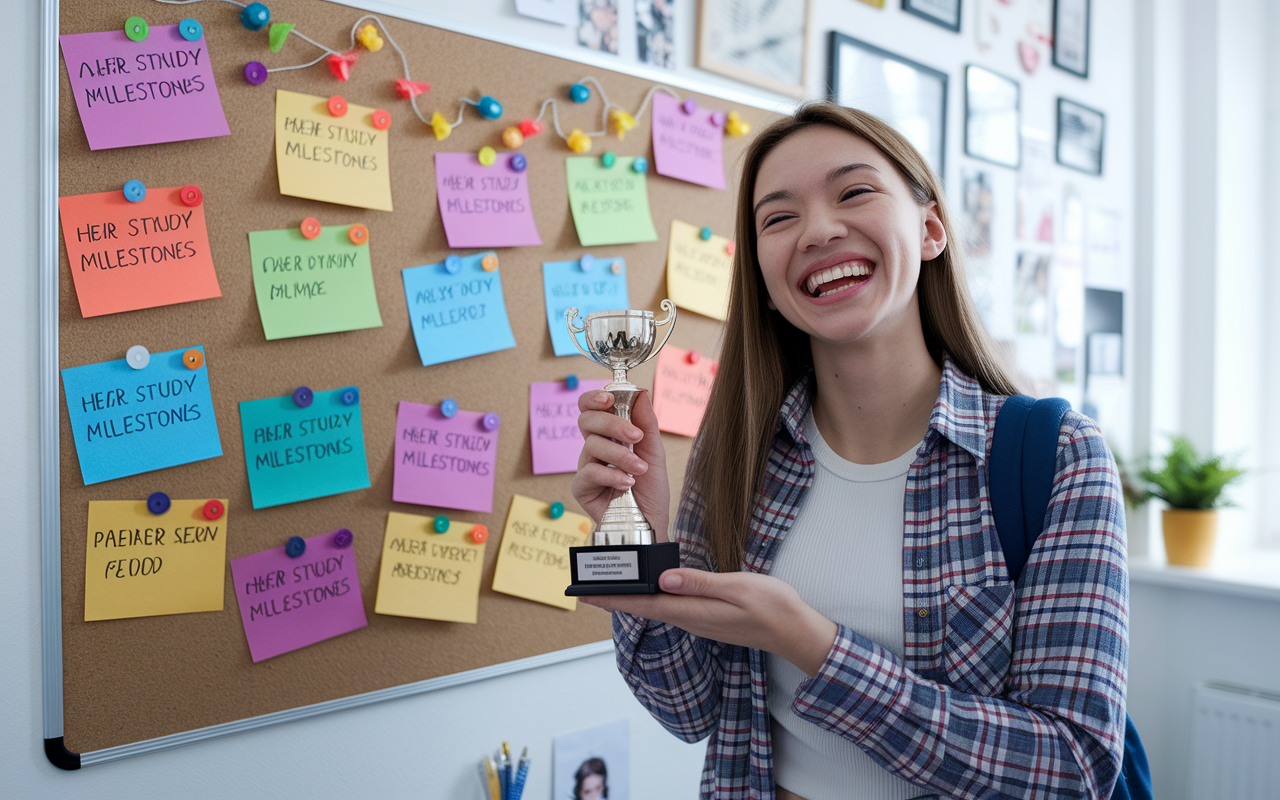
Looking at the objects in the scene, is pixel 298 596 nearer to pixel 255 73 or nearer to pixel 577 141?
pixel 255 73

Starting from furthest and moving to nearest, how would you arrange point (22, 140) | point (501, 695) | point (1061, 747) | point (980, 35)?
point (980, 35), point (501, 695), point (22, 140), point (1061, 747)

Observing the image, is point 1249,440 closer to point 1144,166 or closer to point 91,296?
point 1144,166

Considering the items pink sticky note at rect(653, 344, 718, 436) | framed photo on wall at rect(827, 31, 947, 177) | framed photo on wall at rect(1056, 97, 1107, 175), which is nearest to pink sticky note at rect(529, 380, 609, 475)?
pink sticky note at rect(653, 344, 718, 436)

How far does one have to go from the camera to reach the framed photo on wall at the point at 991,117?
1.99 m

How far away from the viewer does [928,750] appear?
2.54ft

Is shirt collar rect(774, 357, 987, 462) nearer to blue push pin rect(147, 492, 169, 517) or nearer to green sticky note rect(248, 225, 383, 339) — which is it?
green sticky note rect(248, 225, 383, 339)

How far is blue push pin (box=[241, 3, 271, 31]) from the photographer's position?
1080 mm

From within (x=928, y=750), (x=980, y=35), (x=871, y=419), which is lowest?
(x=928, y=750)

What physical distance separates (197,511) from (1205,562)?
230 centimetres

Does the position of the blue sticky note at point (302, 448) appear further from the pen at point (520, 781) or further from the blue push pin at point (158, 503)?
the pen at point (520, 781)

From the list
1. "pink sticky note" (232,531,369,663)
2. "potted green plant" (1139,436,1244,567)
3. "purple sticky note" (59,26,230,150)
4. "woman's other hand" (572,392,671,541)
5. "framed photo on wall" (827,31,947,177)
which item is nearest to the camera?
"woman's other hand" (572,392,671,541)

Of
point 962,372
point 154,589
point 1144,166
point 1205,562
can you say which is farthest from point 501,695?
point 1144,166

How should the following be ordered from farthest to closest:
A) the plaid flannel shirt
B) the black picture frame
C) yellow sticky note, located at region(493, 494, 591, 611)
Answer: the black picture frame < yellow sticky note, located at region(493, 494, 591, 611) < the plaid flannel shirt

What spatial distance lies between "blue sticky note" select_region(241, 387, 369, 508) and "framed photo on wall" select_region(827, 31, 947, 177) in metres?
1.13
